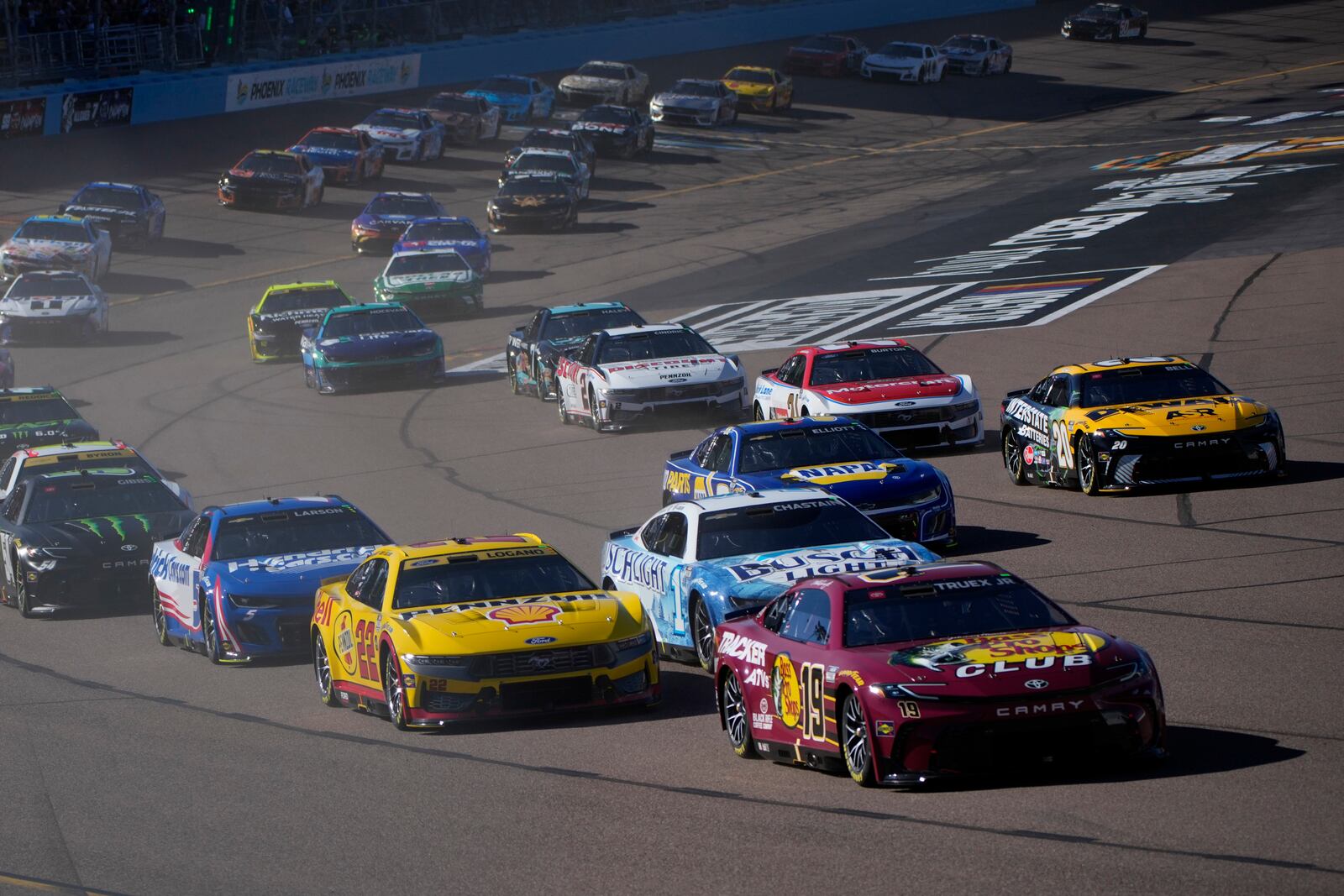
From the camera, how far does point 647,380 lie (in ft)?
83.2

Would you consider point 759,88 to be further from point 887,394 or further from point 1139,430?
point 1139,430

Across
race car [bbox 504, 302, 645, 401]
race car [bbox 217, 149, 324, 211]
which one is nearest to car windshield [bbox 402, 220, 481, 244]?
race car [bbox 217, 149, 324, 211]

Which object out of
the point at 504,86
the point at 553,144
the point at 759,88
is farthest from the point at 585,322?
the point at 759,88

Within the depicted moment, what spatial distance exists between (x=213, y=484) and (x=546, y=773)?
46.2ft

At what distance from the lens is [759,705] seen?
10.9 metres

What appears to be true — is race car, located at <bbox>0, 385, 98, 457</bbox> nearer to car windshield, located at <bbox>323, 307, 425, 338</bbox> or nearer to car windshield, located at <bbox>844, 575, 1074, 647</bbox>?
car windshield, located at <bbox>323, 307, 425, 338</bbox>

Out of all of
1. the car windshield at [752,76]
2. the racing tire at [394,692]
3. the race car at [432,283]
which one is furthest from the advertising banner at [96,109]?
the racing tire at [394,692]

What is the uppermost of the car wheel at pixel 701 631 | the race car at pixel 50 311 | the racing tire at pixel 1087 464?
the car wheel at pixel 701 631

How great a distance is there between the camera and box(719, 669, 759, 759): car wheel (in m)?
11.0

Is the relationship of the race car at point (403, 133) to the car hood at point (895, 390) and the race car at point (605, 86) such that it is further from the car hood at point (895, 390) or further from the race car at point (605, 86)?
the car hood at point (895, 390)

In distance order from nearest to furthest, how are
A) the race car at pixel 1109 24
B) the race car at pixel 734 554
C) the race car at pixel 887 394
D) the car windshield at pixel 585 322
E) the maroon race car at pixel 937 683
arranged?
the maroon race car at pixel 937 683 → the race car at pixel 734 554 → the race car at pixel 887 394 → the car windshield at pixel 585 322 → the race car at pixel 1109 24

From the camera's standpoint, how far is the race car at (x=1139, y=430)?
1836 centimetres

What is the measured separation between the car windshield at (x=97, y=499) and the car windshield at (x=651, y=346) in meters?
7.65

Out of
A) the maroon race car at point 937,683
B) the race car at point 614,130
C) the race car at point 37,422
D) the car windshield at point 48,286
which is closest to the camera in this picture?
the maroon race car at point 937,683
